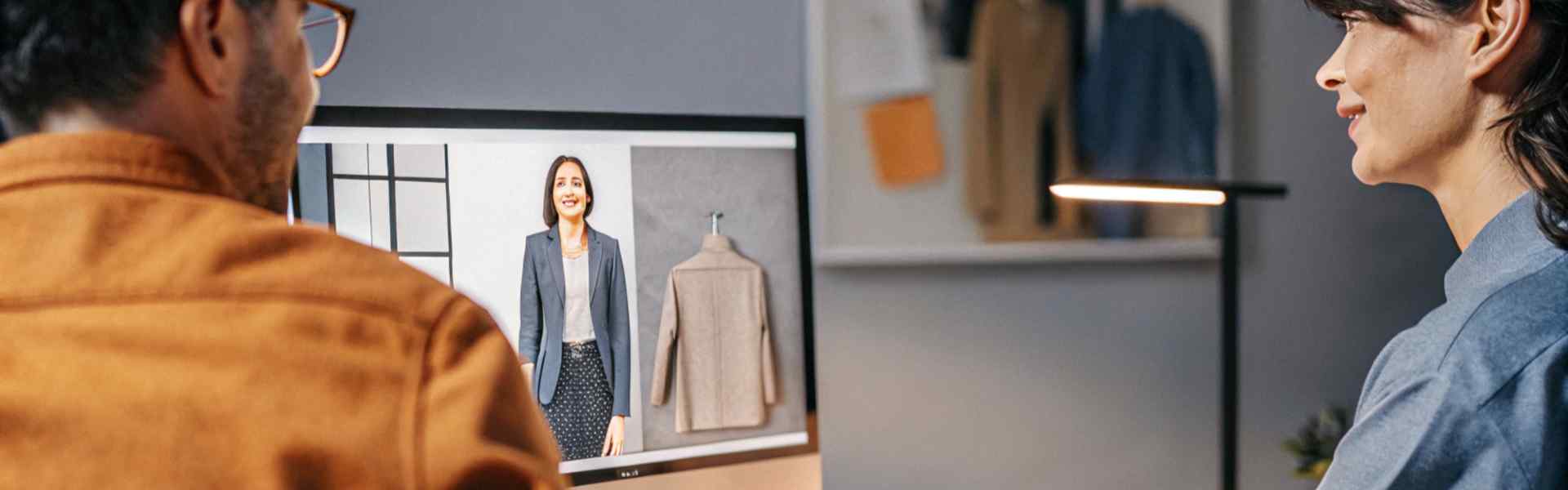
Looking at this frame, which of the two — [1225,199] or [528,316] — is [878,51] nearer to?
[1225,199]

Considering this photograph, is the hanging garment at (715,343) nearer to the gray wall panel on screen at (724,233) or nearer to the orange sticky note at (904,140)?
the gray wall panel on screen at (724,233)

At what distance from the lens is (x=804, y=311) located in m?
1.15

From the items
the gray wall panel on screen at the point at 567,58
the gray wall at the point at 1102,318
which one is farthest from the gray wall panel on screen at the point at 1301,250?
the gray wall panel on screen at the point at 567,58

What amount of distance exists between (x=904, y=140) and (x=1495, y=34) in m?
1.17

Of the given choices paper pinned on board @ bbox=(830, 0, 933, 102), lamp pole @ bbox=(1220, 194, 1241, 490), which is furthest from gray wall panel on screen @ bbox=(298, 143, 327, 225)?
lamp pole @ bbox=(1220, 194, 1241, 490)

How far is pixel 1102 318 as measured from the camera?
83.4 inches

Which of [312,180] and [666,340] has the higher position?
[312,180]

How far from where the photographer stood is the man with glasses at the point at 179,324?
1.44 ft

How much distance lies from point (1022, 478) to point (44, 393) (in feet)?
6.02

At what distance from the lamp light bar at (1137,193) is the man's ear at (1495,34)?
635 millimetres

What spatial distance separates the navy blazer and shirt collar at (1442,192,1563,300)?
2.32 ft

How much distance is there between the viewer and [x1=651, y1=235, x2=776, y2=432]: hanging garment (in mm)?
1052

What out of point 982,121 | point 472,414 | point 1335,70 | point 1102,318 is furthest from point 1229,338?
→ point 472,414

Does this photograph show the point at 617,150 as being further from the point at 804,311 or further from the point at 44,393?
the point at 44,393
